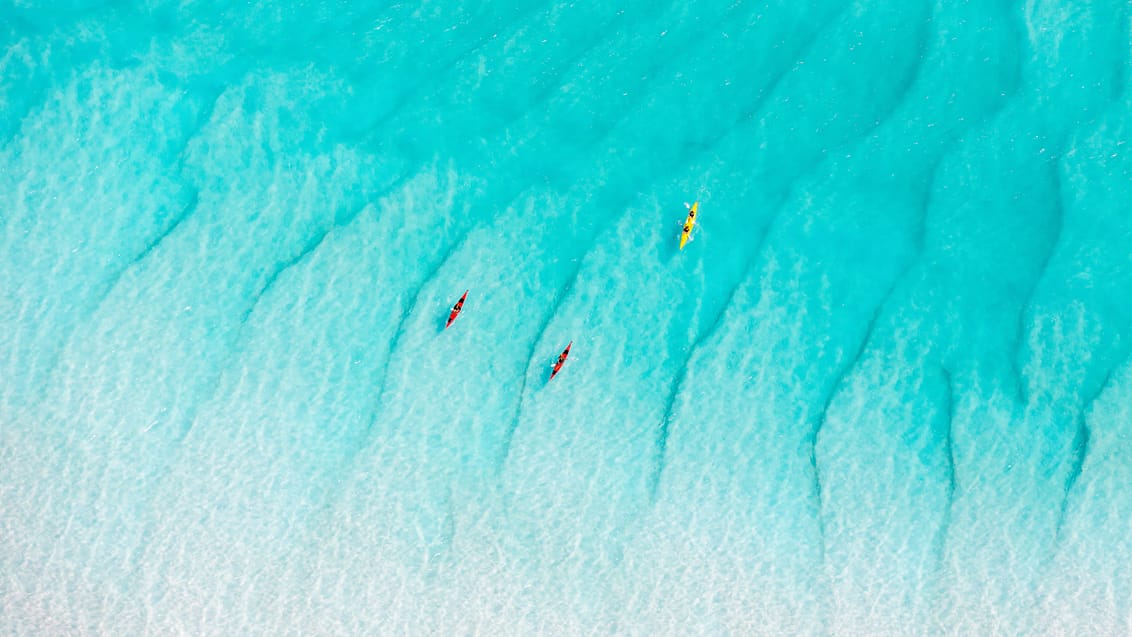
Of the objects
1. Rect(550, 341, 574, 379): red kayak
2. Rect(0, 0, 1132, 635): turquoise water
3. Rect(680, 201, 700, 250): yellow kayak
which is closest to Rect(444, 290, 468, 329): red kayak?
Rect(0, 0, 1132, 635): turquoise water

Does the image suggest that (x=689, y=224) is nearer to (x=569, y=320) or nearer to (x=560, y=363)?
(x=569, y=320)

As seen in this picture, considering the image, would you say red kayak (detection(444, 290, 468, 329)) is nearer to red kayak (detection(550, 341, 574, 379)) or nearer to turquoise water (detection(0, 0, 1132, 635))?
turquoise water (detection(0, 0, 1132, 635))

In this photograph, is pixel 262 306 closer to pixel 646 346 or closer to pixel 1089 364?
pixel 646 346

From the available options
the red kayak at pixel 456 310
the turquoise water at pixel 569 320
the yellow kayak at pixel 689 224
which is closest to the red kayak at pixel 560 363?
the turquoise water at pixel 569 320

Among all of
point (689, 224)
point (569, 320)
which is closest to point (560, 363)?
point (569, 320)

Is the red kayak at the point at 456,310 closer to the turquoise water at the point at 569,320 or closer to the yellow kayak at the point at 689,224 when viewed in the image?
the turquoise water at the point at 569,320

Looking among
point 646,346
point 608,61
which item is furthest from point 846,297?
point 608,61
